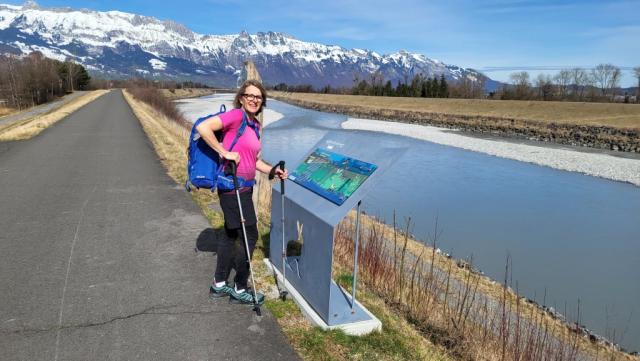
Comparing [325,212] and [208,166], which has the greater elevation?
[208,166]

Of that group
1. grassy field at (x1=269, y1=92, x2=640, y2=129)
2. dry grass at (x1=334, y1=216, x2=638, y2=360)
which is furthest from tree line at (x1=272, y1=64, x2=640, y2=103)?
dry grass at (x1=334, y1=216, x2=638, y2=360)

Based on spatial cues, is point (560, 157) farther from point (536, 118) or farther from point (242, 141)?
point (242, 141)

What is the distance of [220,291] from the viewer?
5.25 m

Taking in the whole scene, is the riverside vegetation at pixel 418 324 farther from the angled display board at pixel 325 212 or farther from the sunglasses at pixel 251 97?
the sunglasses at pixel 251 97

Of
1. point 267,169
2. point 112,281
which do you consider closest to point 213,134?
point 267,169

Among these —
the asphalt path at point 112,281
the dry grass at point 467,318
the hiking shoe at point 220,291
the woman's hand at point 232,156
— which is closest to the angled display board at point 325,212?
the asphalt path at point 112,281

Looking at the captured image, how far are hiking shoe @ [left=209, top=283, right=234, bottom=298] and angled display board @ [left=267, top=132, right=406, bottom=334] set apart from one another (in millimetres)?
725

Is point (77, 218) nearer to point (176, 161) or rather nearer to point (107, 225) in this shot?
point (107, 225)

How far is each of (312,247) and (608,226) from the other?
1425 cm

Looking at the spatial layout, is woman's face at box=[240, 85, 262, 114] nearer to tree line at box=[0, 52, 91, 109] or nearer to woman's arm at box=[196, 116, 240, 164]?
woman's arm at box=[196, 116, 240, 164]

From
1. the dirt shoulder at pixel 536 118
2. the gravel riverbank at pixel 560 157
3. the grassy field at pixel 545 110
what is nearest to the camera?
the gravel riverbank at pixel 560 157

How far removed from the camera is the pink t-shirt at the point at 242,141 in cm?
464

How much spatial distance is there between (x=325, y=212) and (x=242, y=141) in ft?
3.69

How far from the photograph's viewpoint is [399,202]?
56.4 ft
